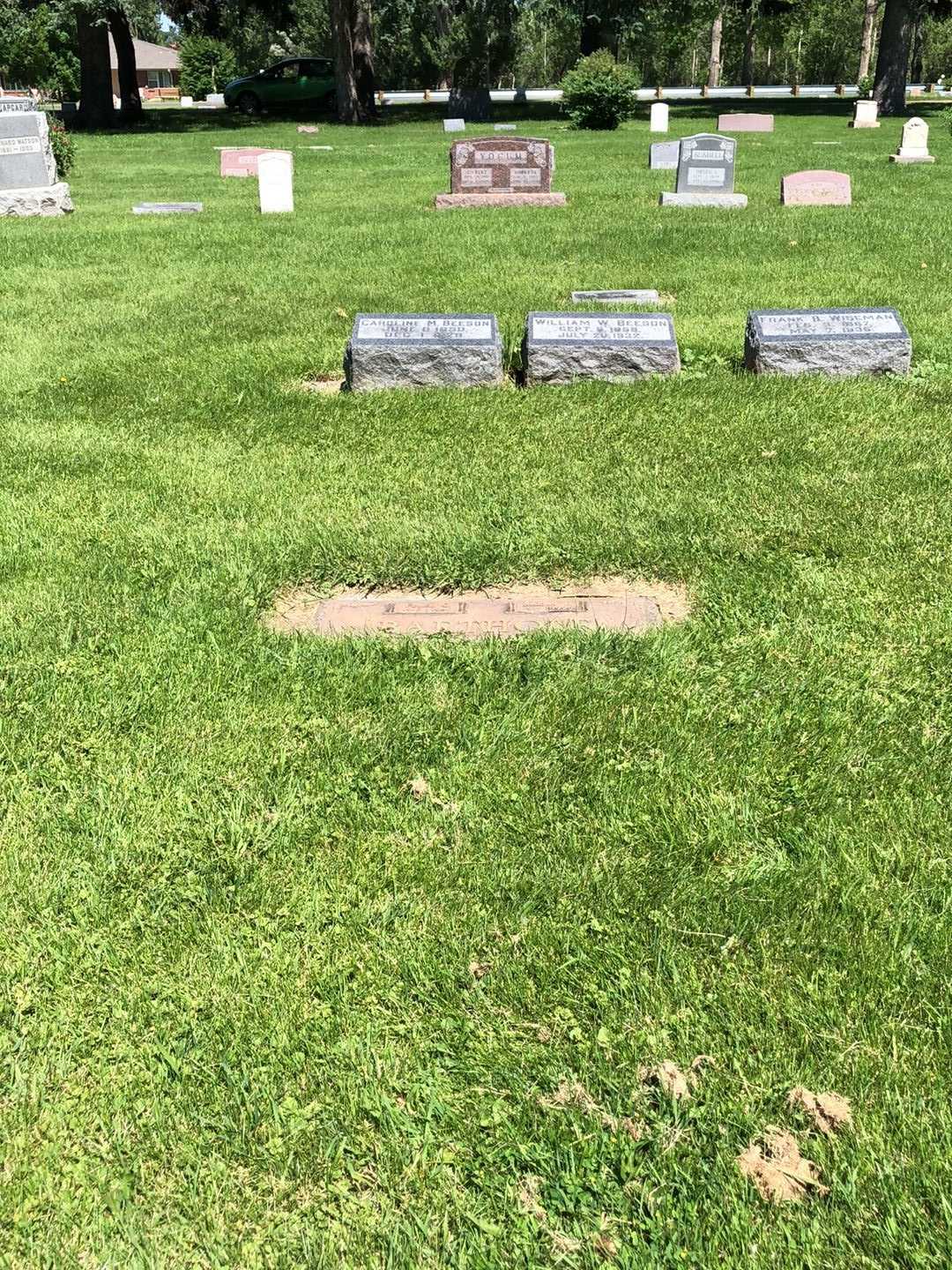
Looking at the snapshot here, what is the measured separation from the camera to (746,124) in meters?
29.4

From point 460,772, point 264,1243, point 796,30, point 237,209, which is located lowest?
point 264,1243

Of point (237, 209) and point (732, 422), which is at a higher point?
point (237, 209)

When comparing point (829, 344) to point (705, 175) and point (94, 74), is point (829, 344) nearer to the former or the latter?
point (705, 175)

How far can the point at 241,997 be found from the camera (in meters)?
2.60

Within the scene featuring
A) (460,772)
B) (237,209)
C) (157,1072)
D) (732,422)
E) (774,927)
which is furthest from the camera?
(237,209)

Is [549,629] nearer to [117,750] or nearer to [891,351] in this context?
[117,750]

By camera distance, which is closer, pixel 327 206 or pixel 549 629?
pixel 549 629

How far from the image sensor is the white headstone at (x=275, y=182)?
49.5 feet

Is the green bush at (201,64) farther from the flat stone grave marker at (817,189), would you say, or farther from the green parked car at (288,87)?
the flat stone grave marker at (817,189)

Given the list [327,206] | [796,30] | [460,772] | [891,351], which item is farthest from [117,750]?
[796,30]

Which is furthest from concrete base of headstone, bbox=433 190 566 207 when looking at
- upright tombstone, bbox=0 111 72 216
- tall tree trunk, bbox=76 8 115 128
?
tall tree trunk, bbox=76 8 115 128

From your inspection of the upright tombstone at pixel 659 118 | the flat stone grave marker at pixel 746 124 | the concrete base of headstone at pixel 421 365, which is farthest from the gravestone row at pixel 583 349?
the flat stone grave marker at pixel 746 124

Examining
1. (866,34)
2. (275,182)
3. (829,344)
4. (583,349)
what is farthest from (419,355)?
(866,34)

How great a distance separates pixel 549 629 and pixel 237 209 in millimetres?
13768
